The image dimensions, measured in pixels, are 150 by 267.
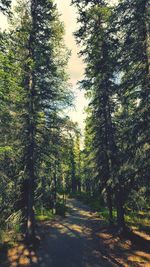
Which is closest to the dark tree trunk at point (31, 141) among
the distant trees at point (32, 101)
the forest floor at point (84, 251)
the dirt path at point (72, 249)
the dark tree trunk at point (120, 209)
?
the distant trees at point (32, 101)

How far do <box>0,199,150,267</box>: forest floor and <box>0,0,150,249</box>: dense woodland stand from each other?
1109 mm

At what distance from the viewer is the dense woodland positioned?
43.9ft

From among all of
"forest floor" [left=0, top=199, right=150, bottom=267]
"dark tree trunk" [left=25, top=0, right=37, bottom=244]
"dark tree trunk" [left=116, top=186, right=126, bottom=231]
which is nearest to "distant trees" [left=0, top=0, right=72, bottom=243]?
"dark tree trunk" [left=25, top=0, right=37, bottom=244]

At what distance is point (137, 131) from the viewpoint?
517 inches

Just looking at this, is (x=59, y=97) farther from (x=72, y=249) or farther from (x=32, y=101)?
(x=72, y=249)

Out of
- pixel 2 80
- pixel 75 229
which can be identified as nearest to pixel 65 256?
pixel 75 229

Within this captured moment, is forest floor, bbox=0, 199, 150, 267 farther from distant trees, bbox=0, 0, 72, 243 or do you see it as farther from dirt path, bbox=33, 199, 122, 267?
distant trees, bbox=0, 0, 72, 243

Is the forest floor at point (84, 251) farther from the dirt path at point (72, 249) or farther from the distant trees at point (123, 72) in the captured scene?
the distant trees at point (123, 72)

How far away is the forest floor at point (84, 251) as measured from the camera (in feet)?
40.0

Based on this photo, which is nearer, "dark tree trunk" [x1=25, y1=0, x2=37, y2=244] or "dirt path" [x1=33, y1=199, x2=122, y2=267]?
"dirt path" [x1=33, y1=199, x2=122, y2=267]

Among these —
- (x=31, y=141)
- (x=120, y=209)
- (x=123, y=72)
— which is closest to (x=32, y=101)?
(x=31, y=141)

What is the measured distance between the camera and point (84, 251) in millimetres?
13875

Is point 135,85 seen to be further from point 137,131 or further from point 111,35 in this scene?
point 111,35

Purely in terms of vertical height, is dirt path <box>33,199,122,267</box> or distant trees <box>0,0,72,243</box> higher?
distant trees <box>0,0,72,243</box>
